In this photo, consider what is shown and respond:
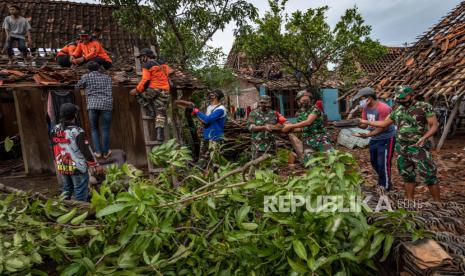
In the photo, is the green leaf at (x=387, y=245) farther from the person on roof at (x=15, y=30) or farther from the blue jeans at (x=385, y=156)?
the person on roof at (x=15, y=30)

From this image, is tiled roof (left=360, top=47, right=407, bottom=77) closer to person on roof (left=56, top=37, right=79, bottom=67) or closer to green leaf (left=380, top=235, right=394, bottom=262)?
person on roof (left=56, top=37, right=79, bottom=67)

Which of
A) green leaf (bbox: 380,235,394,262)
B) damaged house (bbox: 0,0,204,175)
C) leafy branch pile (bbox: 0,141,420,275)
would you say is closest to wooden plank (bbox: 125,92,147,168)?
damaged house (bbox: 0,0,204,175)

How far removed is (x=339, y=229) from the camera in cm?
162

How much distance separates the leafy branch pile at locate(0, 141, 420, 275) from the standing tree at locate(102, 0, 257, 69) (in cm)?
678

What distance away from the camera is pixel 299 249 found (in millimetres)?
1492

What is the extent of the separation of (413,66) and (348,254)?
922 cm

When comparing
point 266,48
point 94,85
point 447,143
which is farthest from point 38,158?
point 447,143

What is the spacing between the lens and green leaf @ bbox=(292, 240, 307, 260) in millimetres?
1468

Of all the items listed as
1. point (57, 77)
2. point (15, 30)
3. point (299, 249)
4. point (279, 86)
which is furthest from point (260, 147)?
point (279, 86)

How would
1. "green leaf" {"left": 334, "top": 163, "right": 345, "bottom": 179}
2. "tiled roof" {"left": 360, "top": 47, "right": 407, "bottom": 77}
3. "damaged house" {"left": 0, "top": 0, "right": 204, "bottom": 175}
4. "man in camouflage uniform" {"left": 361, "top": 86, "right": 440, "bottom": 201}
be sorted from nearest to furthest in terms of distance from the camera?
"green leaf" {"left": 334, "top": 163, "right": 345, "bottom": 179} < "man in camouflage uniform" {"left": 361, "top": 86, "right": 440, "bottom": 201} < "damaged house" {"left": 0, "top": 0, "right": 204, "bottom": 175} < "tiled roof" {"left": 360, "top": 47, "right": 407, "bottom": 77}

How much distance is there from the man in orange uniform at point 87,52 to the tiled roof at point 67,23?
270 cm

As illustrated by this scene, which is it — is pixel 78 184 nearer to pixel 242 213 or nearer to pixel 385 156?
pixel 242 213

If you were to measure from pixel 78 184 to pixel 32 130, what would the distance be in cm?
415

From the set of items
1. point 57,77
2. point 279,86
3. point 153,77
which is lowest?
point 153,77
